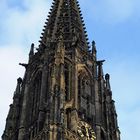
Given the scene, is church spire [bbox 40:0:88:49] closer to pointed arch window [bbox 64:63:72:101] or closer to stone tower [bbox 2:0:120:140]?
stone tower [bbox 2:0:120:140]

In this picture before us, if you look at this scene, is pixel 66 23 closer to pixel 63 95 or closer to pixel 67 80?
pixel 67 80

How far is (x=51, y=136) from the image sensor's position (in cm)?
4072

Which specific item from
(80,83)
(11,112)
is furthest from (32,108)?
(80,83)

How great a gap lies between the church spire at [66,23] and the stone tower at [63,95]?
0.45 ft

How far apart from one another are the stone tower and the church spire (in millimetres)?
137

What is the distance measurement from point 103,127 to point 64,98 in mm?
4291

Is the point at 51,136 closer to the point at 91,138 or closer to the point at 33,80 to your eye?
the point at 91,138

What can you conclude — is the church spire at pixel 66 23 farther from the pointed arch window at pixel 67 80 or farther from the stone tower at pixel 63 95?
the pointed arch window at pixel 67 80

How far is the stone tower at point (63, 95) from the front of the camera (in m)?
43.3

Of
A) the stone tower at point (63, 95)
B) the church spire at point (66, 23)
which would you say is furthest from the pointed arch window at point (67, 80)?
the church spire at point (66, 23)

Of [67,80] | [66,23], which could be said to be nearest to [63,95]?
[67,80]

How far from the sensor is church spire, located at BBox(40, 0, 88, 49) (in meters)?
55.9

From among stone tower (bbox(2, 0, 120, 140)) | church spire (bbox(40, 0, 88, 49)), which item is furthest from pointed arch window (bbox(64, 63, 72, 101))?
church spire (bbox(40, 0, 88, 49))

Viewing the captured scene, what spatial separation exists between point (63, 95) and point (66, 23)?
15329 mm
